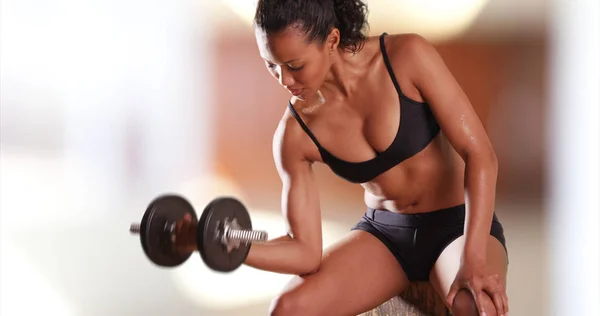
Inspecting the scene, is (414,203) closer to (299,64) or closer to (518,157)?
(299,64)

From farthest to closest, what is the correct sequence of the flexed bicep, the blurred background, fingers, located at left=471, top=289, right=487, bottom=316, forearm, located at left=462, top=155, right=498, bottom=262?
the blurred background < the flexed bicep < forearm, located at left=462, top=155, right=498, bottom=262 < fingers, located at left=471, top=289, right=487, bottom=316

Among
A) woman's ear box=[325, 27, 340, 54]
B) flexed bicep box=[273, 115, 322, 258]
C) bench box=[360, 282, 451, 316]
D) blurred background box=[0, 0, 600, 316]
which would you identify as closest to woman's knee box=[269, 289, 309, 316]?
flexed bicep box=[273, 115, 322, 258]

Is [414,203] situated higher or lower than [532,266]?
higher

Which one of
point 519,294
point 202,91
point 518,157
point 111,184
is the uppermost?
point 202,91


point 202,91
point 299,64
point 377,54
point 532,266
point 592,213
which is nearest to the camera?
point 299,64

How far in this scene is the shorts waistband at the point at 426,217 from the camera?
6.40 feet

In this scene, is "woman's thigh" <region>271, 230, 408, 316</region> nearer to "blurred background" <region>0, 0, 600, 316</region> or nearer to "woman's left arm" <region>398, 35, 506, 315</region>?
"woman's left arm" <region>398, 35, 506, 315</region>

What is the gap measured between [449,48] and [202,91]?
1.09 m

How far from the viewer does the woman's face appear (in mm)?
1653

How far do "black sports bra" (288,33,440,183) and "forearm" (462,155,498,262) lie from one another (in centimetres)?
16

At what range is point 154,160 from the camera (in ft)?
10.8

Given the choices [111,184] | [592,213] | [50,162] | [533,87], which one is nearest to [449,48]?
[533,87]

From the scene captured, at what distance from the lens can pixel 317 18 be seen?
171 centimetres

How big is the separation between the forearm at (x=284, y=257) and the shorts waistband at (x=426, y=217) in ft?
0.78
